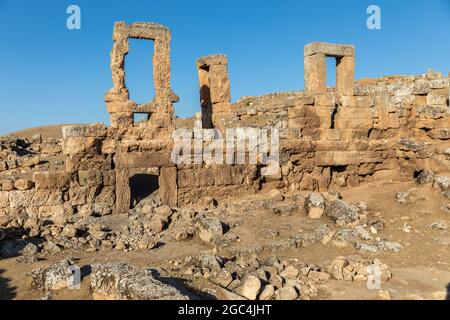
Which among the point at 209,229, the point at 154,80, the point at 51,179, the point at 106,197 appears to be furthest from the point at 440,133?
the point at 51,179

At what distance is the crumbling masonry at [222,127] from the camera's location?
30.0ft

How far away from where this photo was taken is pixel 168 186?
984cm

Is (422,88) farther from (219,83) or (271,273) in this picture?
(271,273)

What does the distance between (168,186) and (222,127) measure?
18.7 feet

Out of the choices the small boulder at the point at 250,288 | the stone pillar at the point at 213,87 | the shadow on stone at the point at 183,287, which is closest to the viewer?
the shadow on stone at the point at 183,287

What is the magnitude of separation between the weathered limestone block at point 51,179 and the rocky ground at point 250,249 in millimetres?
753

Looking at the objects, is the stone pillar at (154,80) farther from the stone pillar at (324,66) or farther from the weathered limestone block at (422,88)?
the weathered limestone block at (422,88)

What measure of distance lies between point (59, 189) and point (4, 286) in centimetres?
349

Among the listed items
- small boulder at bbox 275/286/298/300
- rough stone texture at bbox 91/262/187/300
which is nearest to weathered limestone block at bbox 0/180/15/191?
rough stone texture at bbox 91/262/187/300

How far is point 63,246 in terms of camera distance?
736cm

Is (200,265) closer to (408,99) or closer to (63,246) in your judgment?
(63,246)

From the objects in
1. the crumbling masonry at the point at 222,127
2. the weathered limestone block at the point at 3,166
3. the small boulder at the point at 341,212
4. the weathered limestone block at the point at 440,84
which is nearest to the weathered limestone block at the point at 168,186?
the crumbling masonry at the point at 222,127

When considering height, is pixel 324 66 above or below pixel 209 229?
above
